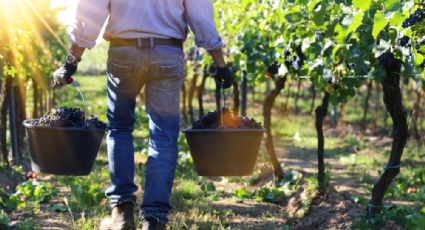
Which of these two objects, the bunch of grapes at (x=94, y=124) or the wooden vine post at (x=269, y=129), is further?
the wooden vine post at (x=269, y=129)

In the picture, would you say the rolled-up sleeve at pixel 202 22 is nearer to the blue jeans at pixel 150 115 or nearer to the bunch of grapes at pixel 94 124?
the blue jeans at pixel 150 115

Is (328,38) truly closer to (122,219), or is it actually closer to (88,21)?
(88,21)

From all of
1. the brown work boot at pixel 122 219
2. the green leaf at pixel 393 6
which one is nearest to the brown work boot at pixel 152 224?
the brown work boot at pixel 122 219

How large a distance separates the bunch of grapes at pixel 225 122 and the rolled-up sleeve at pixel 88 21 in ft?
2.44

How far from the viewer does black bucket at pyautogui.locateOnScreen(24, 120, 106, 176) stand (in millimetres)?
3277

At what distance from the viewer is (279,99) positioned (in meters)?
18.9

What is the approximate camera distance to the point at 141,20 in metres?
3.15

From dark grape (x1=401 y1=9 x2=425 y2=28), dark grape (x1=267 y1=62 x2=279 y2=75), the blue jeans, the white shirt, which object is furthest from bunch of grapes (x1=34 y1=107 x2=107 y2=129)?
dark grape (x1=267 y1=62 x2=279 y2=75)

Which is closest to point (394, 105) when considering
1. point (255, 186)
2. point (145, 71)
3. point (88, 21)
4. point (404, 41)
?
point (404, 41)

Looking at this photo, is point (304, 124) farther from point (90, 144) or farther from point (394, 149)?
point (90, 144)

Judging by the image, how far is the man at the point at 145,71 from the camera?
3.15 meters

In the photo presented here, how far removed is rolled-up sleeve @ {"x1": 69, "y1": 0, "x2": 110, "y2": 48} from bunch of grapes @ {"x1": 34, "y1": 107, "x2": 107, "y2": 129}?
1.34 feet

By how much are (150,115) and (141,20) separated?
0.52 metres

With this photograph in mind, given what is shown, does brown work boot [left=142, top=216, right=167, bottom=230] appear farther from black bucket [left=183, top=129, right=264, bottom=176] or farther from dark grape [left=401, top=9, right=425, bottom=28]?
dark grape [left=401, top=9, right=425, bottom=28]
